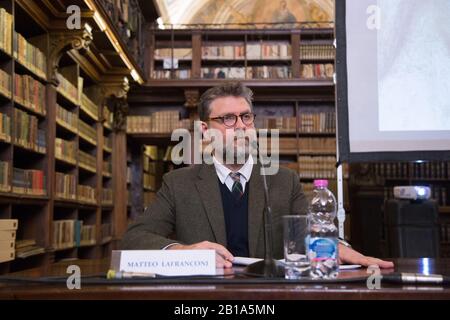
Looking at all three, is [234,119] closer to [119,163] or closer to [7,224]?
[7,224]

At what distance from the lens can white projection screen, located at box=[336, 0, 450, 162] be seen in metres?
1.44

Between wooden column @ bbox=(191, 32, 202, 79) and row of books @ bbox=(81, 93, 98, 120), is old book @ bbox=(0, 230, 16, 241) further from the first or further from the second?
wooden column @ bbox=(191, 32, 202, 79)

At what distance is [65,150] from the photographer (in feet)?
16.6

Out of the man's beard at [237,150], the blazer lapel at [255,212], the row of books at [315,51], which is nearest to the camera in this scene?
the blazer lapel at [255,212]

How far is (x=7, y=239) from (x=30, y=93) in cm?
131

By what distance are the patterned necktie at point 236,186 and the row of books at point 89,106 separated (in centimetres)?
392

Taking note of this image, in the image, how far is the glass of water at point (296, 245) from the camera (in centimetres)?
122

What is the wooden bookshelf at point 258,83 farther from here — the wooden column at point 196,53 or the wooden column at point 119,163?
the wooden column at point 119,163

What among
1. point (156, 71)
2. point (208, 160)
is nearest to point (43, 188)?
point (208, 160)

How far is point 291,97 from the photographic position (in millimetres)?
7520

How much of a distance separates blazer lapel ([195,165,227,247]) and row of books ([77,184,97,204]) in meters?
3.54

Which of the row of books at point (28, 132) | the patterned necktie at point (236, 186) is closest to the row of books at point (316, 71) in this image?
the row of books at point (28, 132)

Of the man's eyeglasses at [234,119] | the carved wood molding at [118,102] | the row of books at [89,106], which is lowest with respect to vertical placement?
the man's eyeglasses at [234,119]
